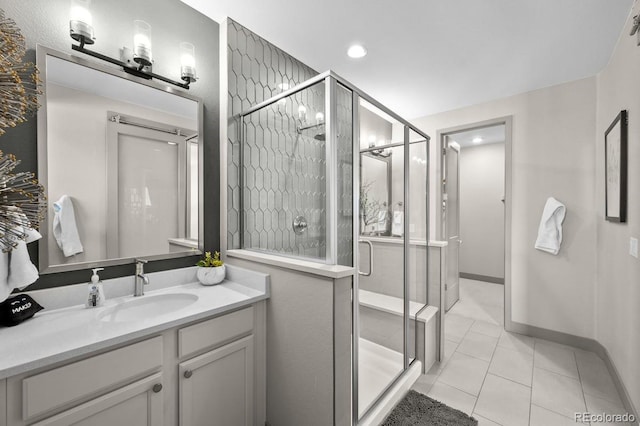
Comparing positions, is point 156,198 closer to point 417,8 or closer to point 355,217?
point 355,217

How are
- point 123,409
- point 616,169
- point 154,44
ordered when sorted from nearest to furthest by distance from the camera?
point 123,409
point 154,44
point 616,169

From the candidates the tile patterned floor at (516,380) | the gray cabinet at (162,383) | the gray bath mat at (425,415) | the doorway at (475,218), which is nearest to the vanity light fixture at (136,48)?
the gray cabinet at (162,383)

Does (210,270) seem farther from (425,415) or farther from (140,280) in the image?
(425,415)

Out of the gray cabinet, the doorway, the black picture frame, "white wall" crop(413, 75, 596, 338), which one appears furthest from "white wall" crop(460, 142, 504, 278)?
the gray cabinet

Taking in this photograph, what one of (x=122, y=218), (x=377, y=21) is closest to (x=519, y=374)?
(x=377, y=21)

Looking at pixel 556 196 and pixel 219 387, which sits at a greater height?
pixel 556 196

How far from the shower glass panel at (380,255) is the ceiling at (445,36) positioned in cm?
64

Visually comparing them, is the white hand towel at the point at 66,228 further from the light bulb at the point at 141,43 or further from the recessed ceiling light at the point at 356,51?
the recessed ceiling light at the point at 356,51

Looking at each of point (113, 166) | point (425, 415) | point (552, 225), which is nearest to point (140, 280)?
point (113, 166)

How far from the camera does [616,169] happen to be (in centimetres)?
200

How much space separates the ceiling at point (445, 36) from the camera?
175 centimetres

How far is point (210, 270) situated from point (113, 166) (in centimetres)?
78

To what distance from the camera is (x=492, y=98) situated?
10.2 feet

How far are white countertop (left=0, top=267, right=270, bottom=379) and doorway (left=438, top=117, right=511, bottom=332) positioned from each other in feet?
9.72
